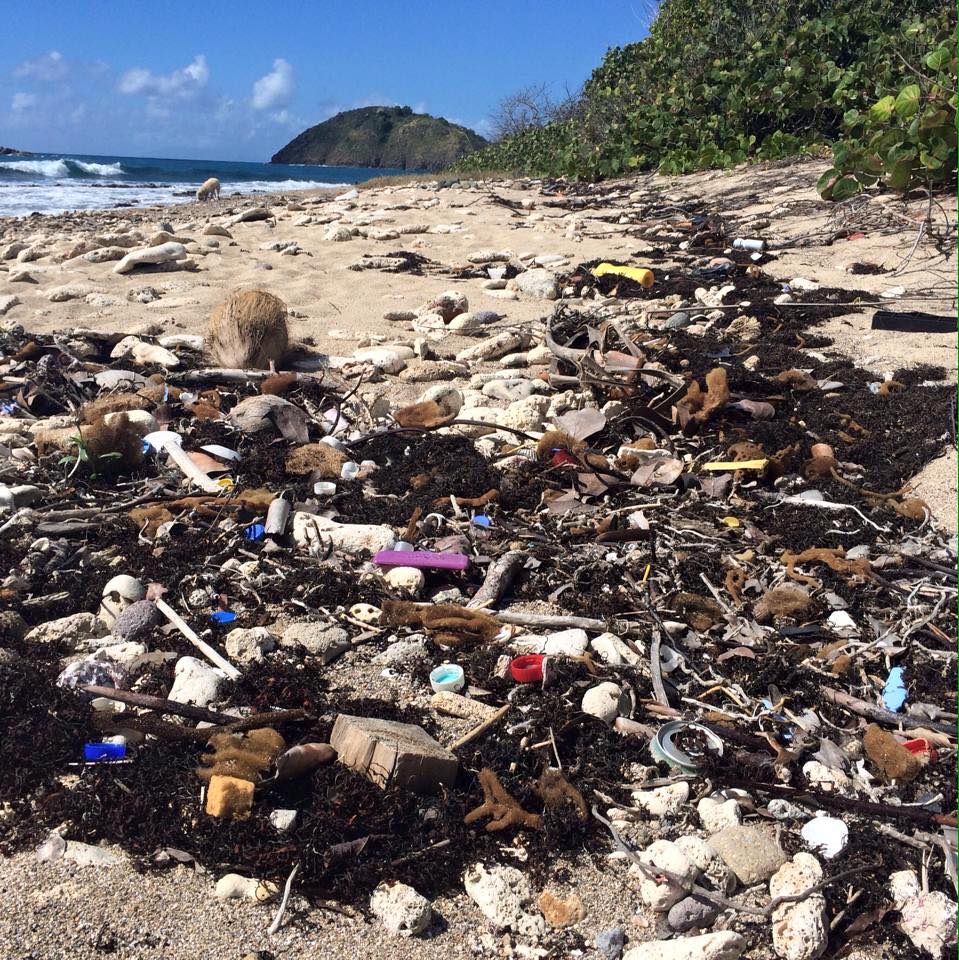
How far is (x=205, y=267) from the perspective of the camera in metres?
6.93

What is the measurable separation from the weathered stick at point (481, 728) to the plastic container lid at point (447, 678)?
131mm

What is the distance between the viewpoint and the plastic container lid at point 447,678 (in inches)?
81.7

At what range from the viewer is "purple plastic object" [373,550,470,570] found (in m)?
2.54

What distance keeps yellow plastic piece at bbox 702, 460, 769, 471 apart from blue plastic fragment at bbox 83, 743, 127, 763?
217 centimetres

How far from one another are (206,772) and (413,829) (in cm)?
44

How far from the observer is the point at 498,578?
2465 mm

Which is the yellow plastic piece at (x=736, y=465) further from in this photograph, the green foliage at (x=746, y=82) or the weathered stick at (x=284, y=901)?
the green foliage at (x=746, y=82)

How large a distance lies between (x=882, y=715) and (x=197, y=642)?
1.67 m

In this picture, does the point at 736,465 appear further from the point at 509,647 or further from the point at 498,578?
the point at 509,647

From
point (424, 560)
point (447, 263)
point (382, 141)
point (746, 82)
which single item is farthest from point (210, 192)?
point (382, 141)

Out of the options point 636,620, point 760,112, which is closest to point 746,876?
point 636,620

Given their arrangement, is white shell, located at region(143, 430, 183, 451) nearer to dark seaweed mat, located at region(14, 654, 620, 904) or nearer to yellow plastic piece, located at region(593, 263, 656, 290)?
dark seaweed mat, located at region(14, 654, 620, 904)

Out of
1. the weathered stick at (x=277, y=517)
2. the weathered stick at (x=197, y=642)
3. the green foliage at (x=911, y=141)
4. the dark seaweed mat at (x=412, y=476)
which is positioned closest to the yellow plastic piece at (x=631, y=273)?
the green foliage at (x=911, y=141)

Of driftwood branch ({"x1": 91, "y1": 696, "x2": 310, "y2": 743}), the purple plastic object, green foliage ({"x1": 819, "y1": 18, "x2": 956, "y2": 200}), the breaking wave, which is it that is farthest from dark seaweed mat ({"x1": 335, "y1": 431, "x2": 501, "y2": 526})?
the breaking wave
